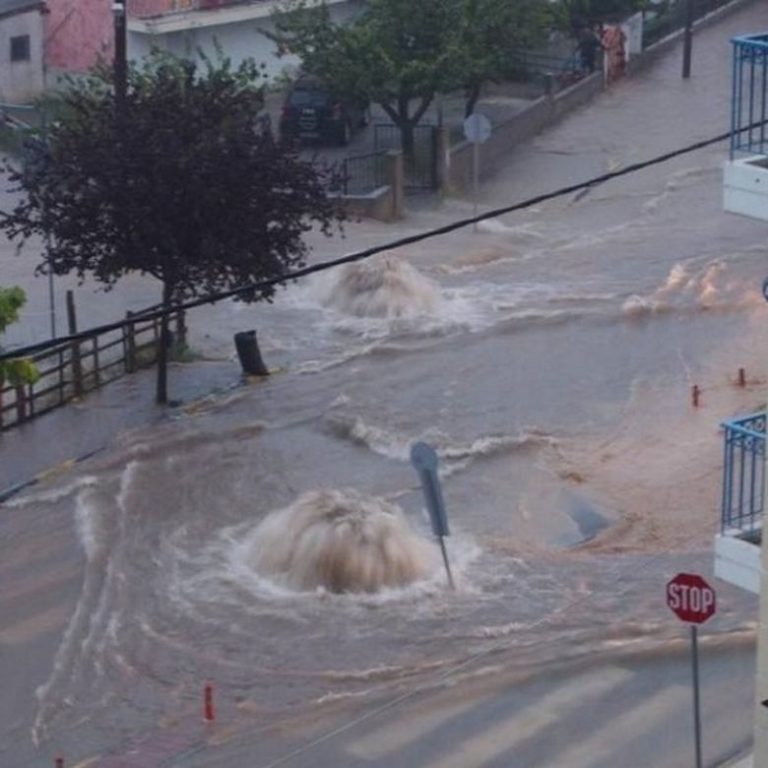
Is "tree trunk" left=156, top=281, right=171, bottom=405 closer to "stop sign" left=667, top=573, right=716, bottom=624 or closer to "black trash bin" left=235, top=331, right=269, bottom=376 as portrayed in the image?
"black trash bin" left=235, top=331, right=269, bottom=376

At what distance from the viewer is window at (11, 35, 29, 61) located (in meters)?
46.9

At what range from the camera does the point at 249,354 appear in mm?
27812

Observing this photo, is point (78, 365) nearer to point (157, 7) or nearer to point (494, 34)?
point (494, 34)

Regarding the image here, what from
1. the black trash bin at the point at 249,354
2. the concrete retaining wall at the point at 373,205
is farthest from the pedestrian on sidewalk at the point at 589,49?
the black trash bin at the point at 249,354

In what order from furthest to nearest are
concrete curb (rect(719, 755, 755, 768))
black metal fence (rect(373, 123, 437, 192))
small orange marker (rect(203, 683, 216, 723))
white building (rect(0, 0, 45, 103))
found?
white building (rect(0, 0, 45, 103)), black metal fence (rect(373, 123, 437, 192)), small orange marker (rect(203, 683, 216, 723)), concrete curb (rect(719, 755, 755, 768))

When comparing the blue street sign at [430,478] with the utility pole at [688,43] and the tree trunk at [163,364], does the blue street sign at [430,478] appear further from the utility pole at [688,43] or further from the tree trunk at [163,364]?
the utility pole at [688,43]

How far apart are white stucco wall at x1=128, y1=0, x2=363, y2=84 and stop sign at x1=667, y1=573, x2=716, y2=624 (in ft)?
107

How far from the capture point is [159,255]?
2553cm

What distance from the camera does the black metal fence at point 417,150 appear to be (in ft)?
136

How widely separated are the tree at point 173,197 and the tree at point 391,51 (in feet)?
46.3

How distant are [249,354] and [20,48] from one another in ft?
70.1

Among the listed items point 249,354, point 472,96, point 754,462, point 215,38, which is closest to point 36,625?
point 754,462

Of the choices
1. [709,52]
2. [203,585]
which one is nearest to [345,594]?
[203,585]

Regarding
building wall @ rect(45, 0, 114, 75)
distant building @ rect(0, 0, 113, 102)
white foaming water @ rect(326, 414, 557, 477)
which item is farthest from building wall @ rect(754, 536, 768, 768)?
building wall @ rect(45, 0, 114, 75)
